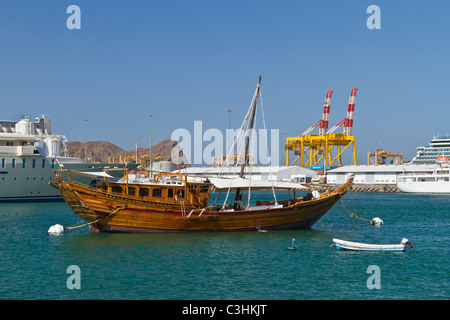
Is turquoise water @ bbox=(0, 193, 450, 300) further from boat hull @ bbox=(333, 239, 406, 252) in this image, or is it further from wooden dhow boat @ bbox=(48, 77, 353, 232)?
wooden dhow boat @ bbox=(48, 77, 353, 232)

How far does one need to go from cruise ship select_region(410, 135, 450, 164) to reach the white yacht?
156 feet

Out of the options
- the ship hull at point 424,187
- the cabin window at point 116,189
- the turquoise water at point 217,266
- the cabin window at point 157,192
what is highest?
the cabin window at point 116,189

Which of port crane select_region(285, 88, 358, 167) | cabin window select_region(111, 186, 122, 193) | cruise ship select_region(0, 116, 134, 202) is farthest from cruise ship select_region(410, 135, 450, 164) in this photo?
cabin window select_region(111, 186, 122, 193)

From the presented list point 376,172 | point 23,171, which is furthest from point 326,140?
point 23,171

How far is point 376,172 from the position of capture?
125250 mm

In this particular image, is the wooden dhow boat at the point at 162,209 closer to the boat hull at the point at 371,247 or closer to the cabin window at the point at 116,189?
the cabin window at the point at 116,189

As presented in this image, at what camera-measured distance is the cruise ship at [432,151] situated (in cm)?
15350

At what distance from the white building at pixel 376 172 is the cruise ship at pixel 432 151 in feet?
113

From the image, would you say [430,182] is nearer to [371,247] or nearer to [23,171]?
[23,171]

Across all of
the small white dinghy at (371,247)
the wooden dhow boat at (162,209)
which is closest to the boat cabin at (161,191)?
the wooden dhow boat at (162,209)

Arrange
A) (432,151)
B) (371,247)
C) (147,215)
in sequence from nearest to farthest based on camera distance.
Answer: (371,247) → (147,215) → (432,151)

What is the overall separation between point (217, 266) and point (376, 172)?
10941 centimetres
